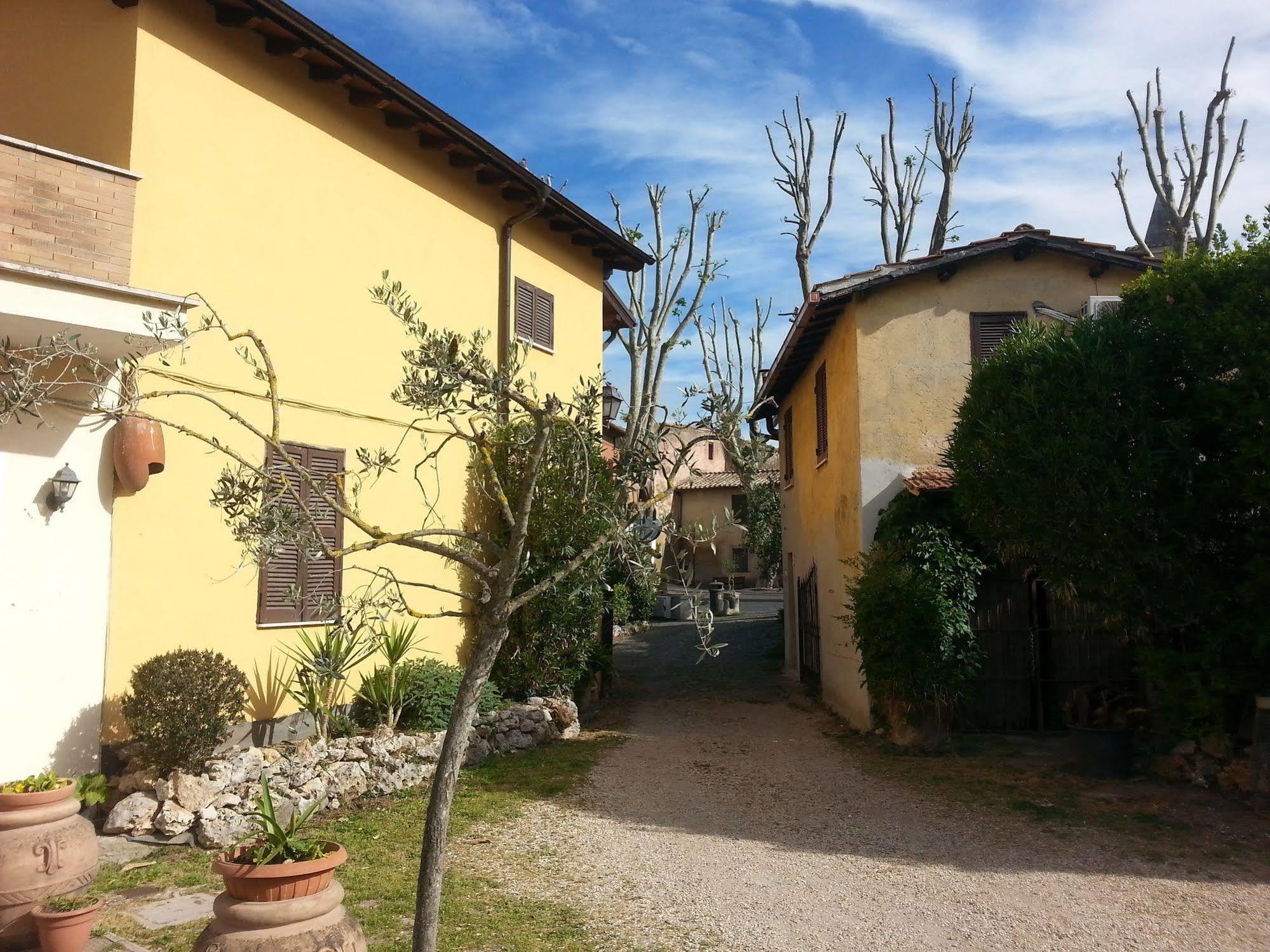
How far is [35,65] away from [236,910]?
8042 millimetres

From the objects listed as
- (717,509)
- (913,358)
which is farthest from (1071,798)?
(717,509)

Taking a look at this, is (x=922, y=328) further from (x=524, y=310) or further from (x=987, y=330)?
(x=524, y=310)

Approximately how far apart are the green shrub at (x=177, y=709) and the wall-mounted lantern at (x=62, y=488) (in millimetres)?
1426

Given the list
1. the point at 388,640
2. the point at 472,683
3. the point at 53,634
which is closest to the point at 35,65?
the point at 53,634

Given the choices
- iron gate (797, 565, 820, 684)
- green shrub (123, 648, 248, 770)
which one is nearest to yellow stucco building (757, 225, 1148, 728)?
iron gate (797, 565, 820, 684)

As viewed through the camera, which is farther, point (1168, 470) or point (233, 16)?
point (233, 16)

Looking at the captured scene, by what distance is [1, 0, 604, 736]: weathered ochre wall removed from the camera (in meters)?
7.88

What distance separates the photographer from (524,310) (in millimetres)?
12695

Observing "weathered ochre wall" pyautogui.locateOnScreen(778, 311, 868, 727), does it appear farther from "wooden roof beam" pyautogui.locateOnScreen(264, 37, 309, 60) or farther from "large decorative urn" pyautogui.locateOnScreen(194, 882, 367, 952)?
"large decorative urn" pyautogui.locateOnScreen(194, 882, 367, 952)

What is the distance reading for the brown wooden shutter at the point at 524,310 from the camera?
12.5 metres

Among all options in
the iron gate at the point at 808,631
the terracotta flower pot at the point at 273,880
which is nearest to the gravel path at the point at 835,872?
the terracotta flower pot at the point at 273,880

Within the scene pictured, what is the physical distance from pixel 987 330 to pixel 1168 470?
3906 mm

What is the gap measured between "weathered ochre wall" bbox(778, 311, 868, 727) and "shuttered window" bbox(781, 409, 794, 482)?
0.50 meters

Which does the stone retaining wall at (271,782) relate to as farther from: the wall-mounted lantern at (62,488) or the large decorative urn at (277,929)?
the large decorative urn at (277,929)
